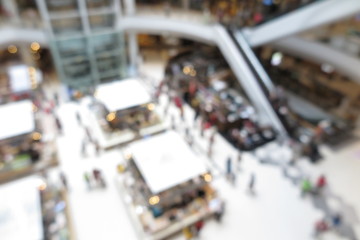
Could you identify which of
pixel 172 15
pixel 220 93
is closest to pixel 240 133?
pixel 220 93

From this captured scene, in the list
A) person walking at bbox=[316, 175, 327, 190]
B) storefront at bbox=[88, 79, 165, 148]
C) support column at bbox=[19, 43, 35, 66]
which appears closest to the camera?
person walking at bbox=[316, 175, 327, 190]

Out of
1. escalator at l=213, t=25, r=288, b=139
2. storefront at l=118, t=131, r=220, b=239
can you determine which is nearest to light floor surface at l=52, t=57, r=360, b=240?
storefront at l=118, t=131, r=220, b=239

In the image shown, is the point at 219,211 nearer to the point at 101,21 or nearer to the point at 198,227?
the point at 198,227

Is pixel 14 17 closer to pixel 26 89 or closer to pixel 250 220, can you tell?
pixel 26 89

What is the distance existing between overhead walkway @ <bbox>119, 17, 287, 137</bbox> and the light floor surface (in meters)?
2.63

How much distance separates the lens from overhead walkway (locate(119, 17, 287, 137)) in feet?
42.9

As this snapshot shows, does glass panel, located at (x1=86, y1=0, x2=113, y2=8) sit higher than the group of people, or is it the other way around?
glass panel, located at (x1=86, y1=0, x2=113, y2=8)

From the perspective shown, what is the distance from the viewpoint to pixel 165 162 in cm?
925

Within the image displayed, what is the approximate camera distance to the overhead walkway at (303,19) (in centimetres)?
884

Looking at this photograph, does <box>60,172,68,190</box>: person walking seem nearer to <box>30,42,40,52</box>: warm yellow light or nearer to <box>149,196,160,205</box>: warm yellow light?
<box>149,196,160,205</box>: warm yellow light

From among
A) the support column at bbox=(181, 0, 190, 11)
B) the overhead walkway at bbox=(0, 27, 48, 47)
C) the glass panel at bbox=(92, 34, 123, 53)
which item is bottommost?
the glass panel at bbox=(92, 34, 123, 53)

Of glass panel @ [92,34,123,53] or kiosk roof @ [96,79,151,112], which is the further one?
glass panel @ [92,34,123,53]

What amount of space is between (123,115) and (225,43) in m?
6.53

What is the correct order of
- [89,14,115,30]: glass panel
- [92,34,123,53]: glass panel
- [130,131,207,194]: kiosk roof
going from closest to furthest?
1. [130,131,207,194]: kiosk roof
2. [89,14,115,30]: glass panel
3. [92,34,123,53]: glass panel
